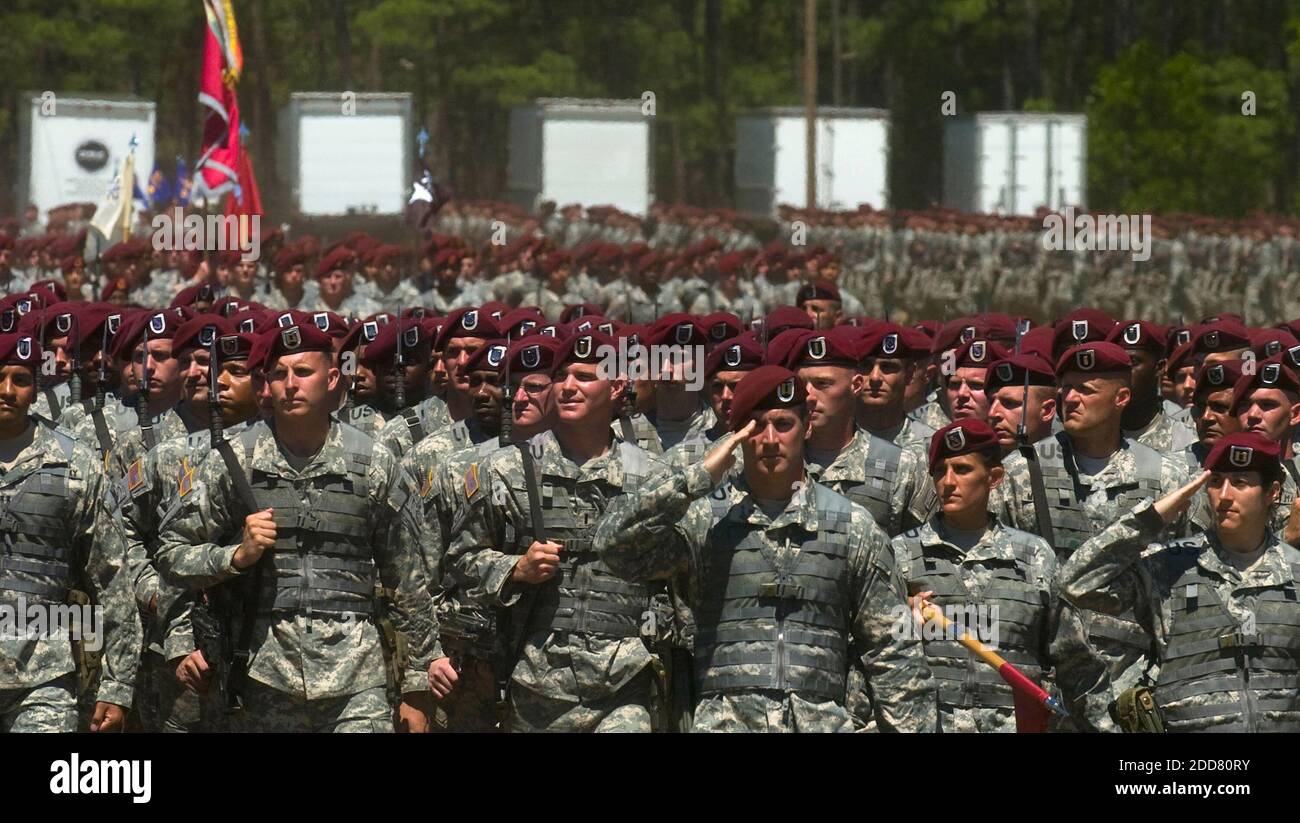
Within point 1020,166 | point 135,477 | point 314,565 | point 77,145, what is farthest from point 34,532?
point 1020,166

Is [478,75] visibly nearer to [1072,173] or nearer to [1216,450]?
[1072,173]

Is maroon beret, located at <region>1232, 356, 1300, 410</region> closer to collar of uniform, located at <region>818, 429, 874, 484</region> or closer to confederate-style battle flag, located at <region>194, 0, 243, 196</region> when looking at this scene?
collar of uniform, located at <region>818, 429, 874, 484</region>

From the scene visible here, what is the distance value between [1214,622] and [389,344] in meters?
6.05

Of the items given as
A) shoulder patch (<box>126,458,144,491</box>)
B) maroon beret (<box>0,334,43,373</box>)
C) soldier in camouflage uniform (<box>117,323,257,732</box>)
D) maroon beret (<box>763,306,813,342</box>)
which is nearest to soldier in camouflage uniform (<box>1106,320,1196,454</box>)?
maroon beret (<box>763,306,813,342</box>)

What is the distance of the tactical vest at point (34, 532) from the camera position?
9117mm

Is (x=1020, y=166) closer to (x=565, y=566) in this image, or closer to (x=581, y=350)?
(x=581, y=350)

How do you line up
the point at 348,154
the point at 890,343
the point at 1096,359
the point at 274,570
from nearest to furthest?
the point at 274,570 → the point at 1096,359 → the point at 890,343 → the point at 348,154

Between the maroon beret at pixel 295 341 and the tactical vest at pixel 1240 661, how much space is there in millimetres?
3469

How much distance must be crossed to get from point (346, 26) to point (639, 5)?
248 inches

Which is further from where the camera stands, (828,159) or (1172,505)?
(828,159)

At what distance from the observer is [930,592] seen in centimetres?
874

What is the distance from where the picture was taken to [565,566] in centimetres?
923

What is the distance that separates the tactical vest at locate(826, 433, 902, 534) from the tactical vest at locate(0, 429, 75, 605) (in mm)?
3215

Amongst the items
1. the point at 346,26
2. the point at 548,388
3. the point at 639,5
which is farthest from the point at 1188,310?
the point at 548,388
